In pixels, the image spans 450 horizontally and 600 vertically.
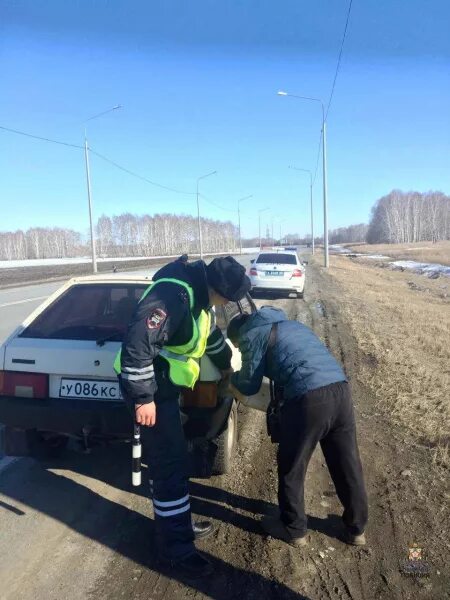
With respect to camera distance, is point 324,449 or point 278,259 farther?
point 278,259

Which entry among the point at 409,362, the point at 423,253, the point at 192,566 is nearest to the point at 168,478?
the point at 192,566

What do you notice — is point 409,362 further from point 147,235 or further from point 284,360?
point 147,235

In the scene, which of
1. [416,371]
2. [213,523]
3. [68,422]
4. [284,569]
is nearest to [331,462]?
[284,569]

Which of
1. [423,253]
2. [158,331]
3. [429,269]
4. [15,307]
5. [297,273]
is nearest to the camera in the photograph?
[158,331]

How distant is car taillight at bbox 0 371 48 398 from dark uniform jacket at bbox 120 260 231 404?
1.01 m

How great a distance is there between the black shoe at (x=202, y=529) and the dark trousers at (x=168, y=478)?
0.73ft

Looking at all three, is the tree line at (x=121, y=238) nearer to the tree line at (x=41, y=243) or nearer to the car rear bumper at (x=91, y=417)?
the tree line at (x=41, y=243)

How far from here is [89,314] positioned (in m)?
4.10

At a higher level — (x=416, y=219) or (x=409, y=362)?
(x=416, y=219)

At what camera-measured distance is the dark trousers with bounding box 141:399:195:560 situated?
276cm

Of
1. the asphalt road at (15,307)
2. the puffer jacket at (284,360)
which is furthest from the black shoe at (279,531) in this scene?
the asphalt road at (15,307)

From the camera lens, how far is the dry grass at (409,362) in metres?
4.86

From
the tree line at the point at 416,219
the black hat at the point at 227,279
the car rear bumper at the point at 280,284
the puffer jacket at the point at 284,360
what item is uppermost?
the tree line at the point at 416,219

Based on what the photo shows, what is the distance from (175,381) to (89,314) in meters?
1.64
